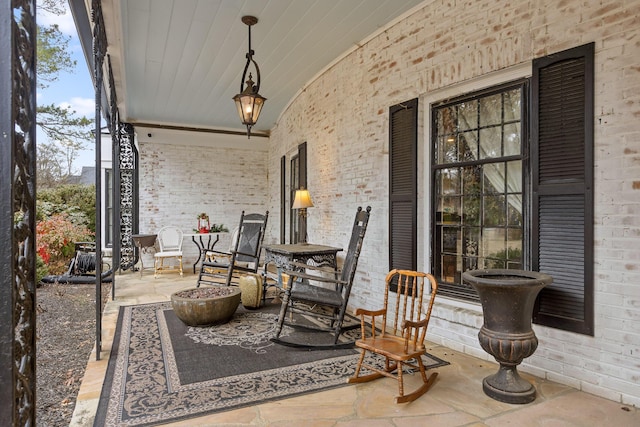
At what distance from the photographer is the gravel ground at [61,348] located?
7.91 feet

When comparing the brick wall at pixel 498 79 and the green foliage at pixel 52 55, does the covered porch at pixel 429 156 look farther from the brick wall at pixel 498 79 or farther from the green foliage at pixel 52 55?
the green foliage at pixel 52 55

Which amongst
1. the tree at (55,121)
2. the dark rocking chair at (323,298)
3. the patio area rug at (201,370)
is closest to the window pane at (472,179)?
the dark rocking chair at (323,298)

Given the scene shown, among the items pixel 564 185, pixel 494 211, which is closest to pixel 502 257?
pixel 494 211

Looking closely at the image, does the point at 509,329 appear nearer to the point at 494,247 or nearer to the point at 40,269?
the point at 494,247

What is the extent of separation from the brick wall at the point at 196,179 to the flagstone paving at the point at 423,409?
580 cm

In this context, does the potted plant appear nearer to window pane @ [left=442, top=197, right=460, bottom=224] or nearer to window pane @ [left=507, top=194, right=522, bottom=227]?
window pane @ [left=442, top=197, right=460, bottom=224]

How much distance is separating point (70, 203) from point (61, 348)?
559 cm

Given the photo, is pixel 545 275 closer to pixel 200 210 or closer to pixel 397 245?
pixel 397 245

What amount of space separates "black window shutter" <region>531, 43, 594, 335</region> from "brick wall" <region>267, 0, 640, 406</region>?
0.06 meters

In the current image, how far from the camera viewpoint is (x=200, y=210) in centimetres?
853

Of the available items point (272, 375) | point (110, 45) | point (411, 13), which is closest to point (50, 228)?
point (110, 45)

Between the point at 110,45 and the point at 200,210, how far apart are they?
4.60m

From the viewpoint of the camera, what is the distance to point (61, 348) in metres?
3.43

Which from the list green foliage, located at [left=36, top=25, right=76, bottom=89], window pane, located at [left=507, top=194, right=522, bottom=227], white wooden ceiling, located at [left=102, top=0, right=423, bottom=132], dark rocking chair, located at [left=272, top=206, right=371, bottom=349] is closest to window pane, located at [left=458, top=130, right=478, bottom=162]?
window pane, located at [left=507, top=194, right=522, bottom=227]
